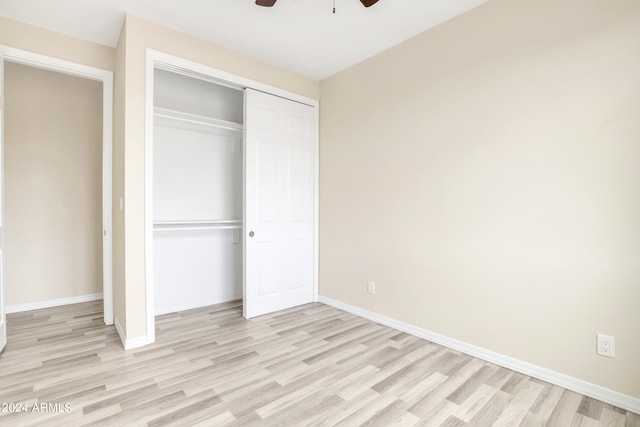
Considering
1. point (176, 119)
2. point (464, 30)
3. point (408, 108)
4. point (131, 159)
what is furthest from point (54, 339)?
point (464, 30)

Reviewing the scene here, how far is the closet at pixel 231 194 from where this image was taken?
10.8 ft

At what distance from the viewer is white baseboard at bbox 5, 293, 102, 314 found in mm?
3374

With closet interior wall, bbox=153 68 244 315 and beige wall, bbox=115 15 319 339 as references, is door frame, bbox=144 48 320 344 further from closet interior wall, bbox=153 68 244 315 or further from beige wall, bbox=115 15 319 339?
closet interior wall, bbox=153 68 244 315

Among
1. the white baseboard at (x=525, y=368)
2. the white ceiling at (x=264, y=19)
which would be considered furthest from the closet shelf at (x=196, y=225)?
the white baseboard at (x=525, y=368)

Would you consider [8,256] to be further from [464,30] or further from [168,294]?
[464,30]

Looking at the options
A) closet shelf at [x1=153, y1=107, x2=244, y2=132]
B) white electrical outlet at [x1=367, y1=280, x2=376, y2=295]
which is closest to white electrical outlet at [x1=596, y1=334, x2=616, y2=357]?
white electrical outlet at [x1=367, y1=280, x2=376, y2=295]

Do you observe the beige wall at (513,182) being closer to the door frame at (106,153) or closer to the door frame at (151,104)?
the door frame at (151,104)

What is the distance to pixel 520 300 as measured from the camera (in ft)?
7.31

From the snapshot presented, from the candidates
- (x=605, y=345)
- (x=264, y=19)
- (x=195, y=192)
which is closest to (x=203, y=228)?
(x=195, y=192)

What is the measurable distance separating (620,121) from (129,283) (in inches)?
137

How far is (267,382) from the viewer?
209 centimetres

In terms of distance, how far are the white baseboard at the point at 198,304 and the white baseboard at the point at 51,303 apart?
1108 millimetres

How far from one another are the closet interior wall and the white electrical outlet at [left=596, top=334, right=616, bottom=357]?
127 inches

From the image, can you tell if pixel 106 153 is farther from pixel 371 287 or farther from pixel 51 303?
pixel 371 287
